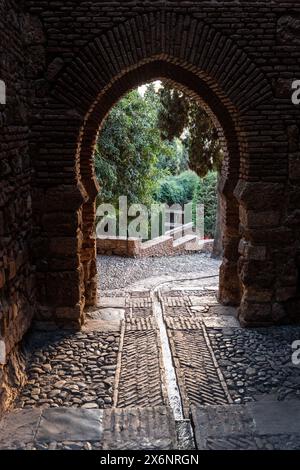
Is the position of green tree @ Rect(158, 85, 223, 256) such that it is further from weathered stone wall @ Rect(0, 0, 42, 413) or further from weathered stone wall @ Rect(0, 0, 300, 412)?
weathered stone wall @ Rect(0, 0, 42, 413)

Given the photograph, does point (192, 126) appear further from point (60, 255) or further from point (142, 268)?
point (60, 255)

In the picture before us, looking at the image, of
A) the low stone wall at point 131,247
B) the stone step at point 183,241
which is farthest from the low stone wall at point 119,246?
the stone step at point 183,241

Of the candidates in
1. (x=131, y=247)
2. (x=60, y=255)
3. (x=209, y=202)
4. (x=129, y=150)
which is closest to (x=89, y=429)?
(x=60, y=255)

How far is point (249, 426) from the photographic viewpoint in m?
4.31

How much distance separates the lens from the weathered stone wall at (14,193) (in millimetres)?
4930

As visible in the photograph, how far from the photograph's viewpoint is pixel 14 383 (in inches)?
195

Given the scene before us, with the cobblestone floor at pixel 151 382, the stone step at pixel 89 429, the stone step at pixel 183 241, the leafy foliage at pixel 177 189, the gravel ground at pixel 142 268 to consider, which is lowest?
the stone step at pixel 89 429

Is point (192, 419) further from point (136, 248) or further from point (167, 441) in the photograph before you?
point (136, 248)

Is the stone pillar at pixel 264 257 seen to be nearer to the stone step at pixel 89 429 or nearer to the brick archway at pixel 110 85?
the brick archway at pixel 110 85

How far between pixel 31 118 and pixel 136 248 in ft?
22.4

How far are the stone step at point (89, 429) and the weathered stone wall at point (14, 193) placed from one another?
0.36 m

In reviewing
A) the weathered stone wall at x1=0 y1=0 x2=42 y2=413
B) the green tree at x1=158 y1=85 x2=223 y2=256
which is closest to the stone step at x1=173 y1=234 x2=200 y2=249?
the green tree at x1=158 y1=85 x2=223 y2=256

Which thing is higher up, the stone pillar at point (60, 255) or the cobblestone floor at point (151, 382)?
the stone pillar at point (60, 255)

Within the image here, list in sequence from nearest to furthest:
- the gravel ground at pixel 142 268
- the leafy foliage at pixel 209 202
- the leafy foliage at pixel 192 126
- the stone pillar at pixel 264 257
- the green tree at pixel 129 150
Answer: the stone pillar at pixel 264 257 < the gravel ground at pixel 142 268 < the leafy foliage at pixel 192 126 < the green tree at pixel 129 150 < the leafy foliage at pixel 209 202
